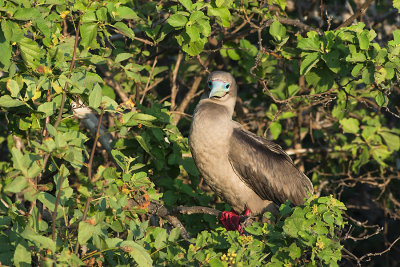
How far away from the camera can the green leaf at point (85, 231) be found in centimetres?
271

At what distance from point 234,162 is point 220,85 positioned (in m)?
0.73

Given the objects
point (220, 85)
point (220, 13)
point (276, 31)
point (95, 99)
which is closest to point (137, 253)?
point (95, 99)

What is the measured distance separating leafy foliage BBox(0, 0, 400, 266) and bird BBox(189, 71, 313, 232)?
231 millimetres

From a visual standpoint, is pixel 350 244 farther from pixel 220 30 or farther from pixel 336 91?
pixel 220 30

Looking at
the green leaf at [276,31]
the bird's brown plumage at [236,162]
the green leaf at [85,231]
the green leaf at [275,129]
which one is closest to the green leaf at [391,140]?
the green leaf at [275,129]

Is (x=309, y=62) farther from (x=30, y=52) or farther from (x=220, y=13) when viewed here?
(x=30, y=52)

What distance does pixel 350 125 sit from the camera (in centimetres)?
626

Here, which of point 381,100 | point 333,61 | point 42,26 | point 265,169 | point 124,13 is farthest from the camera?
point 265,169

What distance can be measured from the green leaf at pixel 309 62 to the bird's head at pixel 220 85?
0.80 m

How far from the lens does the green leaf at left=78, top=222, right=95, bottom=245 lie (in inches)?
107

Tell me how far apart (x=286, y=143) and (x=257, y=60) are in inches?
87.2

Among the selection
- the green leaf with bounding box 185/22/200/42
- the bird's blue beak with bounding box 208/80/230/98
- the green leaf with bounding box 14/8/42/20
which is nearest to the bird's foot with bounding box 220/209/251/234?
the bird's blue beak with bounding box 208/80/230/98

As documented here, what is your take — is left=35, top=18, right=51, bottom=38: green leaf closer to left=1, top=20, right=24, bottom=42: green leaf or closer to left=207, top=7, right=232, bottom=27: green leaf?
left=1, top=20, right=24, bottom=42: green leaf

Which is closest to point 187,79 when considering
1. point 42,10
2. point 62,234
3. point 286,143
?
point 286,143
